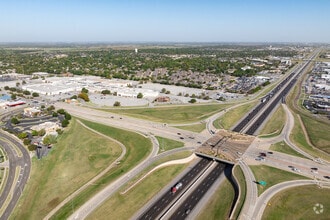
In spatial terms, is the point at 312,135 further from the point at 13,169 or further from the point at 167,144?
the point at 13,169

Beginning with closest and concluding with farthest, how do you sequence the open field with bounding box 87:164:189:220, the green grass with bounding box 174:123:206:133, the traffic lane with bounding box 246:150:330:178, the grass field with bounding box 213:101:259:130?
1. the open field with bounding box 87:164:189:220
2. the traffic lane with bounding box 246:150:330:178
3. the green grass with bounding box 174:123:206:133
4. the grass field with bounding box 213:101:259:130

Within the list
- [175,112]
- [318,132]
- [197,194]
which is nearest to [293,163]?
[197,194]

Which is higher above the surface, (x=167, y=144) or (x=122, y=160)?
(x=167, y=144)

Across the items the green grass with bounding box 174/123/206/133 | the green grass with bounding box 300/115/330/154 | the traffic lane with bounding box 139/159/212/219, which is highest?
the green grass with bounding box 174/123/206/133

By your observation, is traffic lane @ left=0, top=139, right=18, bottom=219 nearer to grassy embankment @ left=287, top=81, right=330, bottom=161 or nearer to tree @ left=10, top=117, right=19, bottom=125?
tree @ left=10, top=117, right=19, bottom=125

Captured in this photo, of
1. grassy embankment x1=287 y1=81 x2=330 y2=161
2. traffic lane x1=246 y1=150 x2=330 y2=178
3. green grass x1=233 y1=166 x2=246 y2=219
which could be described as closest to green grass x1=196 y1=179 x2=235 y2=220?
green grass x1=233 y1=166 x2=246 y2=219

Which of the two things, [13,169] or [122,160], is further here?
[122,160]

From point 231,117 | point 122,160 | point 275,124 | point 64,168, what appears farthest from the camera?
point 231,117

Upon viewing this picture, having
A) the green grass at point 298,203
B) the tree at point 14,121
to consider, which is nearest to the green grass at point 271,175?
the green grass at point 298,203
